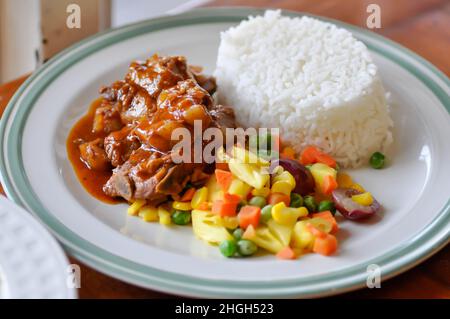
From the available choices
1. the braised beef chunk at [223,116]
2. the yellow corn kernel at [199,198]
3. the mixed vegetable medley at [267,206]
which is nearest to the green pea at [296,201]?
the mixed vegetable medley at [267,206]

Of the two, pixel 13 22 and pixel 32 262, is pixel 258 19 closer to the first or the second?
pixel 13 22

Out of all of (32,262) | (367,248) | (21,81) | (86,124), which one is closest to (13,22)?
(21,81)

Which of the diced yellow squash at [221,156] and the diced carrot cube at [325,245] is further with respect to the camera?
the diced yellow squash at [221,156]

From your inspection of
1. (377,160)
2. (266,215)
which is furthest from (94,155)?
(377,160)

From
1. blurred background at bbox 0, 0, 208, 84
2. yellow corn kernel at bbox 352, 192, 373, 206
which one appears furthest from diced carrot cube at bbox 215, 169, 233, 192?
blurred background at bbox 0, 0, 208, 84

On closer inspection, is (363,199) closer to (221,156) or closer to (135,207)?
(221,156)

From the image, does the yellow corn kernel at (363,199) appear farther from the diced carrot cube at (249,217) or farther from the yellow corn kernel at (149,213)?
the yellow corn kernel at (149,213)

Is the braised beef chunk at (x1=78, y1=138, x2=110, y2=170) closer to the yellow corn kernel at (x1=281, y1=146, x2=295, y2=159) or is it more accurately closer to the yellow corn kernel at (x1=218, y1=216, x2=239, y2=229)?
the yellow corn kernel at (x1=218, y1=216, x2=239, y2=229)
